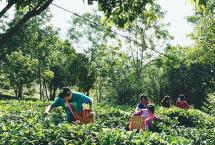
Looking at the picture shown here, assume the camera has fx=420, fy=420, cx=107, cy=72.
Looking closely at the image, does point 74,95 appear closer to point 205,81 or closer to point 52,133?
point 52,133

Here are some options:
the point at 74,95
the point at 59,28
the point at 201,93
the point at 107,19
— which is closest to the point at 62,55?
the point at 59,28

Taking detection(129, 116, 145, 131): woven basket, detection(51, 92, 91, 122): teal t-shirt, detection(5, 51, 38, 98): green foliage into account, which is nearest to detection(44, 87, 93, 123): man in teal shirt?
detection(51, 92, 91, 122): teal t-shirt

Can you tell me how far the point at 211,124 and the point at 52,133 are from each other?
1099 centimetres

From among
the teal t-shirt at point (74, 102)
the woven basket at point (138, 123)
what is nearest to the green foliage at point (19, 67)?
the woven basket at point (138, 123)

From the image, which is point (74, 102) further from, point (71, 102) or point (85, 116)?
point (85, 116)

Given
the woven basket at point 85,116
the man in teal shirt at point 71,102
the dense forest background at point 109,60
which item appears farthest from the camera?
the dense forest background at point 109,60

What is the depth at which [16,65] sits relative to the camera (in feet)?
161

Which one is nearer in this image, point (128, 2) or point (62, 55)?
point (128, 2)

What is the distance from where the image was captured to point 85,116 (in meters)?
9.80

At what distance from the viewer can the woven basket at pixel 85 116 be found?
9766mm

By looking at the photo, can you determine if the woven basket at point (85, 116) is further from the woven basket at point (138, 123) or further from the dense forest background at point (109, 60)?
the dense forest background at point (109, 60)

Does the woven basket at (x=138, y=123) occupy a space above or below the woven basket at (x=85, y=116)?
below

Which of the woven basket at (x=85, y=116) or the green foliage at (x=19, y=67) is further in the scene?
the green foliage at (x=19, y=67)

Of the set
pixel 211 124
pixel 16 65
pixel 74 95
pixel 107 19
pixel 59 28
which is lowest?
pixel 211 124
